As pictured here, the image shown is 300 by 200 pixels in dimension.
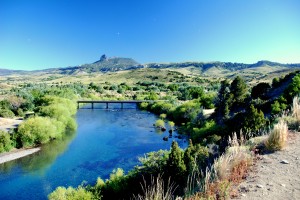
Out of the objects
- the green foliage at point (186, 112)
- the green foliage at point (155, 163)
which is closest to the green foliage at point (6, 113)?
the green foliage at point (186, 112)

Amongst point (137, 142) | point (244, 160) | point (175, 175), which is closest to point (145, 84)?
point (137, 142)

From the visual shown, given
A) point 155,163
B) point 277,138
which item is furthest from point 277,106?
point 277,138

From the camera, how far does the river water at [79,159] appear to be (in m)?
39.1

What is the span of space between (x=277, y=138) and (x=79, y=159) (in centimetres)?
4351

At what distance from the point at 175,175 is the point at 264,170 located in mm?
19401

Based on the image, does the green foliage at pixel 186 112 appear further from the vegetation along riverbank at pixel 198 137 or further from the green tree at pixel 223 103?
the green tree at pixel 223 103

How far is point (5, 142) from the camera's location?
53.7 m

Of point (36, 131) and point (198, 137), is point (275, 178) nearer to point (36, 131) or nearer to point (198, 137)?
point (198, 137)

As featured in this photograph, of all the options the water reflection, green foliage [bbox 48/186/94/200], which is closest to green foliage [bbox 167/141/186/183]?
green foliage [bbox 48/186/94/200]

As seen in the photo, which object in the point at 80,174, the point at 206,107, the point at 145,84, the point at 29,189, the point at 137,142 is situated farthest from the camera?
the point at 145,84

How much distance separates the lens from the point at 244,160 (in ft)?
33.3

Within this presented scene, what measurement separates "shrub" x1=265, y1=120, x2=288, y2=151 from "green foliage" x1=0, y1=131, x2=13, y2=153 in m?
51.5

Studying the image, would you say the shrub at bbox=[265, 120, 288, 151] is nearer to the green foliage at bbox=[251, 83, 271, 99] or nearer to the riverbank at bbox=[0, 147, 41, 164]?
the riverbank at bbox=[0, 147, 41, 164]

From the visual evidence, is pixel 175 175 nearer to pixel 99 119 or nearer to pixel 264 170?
pixel 264 170
